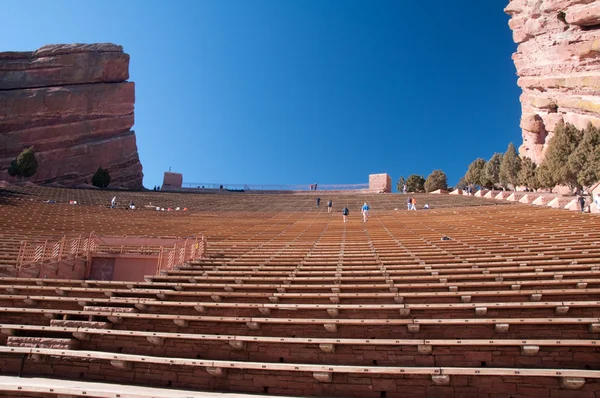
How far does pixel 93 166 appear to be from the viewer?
54.2 metres

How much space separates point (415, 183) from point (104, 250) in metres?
66.9

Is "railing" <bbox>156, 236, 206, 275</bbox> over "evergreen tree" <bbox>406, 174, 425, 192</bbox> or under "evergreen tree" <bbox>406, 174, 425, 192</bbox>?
under

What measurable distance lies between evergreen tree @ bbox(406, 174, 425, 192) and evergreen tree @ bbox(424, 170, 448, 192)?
7.54 metres

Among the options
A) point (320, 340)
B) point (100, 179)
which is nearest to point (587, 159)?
point (320, 340)

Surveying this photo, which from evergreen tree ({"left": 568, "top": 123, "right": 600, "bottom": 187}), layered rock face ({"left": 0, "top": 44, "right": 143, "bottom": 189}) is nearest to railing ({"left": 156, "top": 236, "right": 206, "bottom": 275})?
evergreen tree ({"left": 568, "top": 123, "right": 600, "bottom": 187})

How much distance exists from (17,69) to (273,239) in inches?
2609

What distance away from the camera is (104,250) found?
11719 mm

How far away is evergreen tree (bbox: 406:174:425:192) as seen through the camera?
6881 centimetres

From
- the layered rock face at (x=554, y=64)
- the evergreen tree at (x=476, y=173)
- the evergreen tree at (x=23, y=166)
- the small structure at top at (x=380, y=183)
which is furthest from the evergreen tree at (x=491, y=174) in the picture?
the evergreen tree at (x=23, y=166)

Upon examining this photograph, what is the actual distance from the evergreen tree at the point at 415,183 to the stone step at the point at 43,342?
70275 millimetres

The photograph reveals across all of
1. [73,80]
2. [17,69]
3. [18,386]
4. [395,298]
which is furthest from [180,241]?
[17,69]

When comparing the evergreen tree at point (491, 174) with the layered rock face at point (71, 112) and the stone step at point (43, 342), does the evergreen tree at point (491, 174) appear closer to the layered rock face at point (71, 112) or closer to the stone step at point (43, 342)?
the stone step at point (43, 342)

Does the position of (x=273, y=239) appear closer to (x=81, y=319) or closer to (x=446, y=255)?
(x=446, y=255)

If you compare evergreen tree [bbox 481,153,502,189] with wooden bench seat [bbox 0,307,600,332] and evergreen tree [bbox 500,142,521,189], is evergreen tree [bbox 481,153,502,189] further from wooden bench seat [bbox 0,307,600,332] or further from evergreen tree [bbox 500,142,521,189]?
wooden bench seat [bbox 0,307,600,332]
